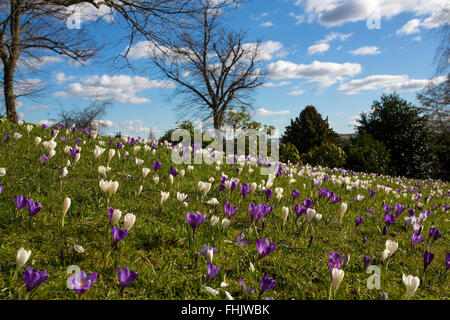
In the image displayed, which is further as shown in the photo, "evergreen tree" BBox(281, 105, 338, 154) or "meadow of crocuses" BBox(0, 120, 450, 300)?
"evergreen tree" BBox(281, 105, 338, 154)

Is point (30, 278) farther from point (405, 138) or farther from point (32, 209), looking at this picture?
point (405, 138)

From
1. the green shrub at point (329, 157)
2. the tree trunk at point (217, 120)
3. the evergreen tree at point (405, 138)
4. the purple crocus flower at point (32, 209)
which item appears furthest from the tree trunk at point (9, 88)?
the evergreen tree at point (405, 138)

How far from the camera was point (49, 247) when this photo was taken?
7.75 feet

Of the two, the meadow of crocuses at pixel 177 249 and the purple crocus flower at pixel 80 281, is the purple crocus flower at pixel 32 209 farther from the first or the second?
the purple crocus flower at pixel 80 281

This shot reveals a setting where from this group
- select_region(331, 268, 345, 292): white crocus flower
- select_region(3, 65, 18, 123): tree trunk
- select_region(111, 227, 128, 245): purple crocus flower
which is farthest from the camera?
select_region(3, 65, 18, 123): tree trunk

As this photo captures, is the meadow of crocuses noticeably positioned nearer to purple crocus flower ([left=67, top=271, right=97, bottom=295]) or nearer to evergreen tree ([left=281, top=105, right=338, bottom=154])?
purple crocus flower ([left=67, top=271, right=97, bottom=295])

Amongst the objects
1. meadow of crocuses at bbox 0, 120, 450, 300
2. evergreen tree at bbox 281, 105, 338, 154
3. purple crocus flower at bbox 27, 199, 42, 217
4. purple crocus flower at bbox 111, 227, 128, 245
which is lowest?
meadow of crocuses at bbox 0, 120, 450, 300

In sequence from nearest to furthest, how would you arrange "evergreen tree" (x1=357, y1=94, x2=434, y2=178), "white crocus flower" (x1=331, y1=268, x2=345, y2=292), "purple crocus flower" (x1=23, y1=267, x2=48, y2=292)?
"purple crocus flower" (x1=23, y1=267, x2=48, y2=292) → "white crocus flower" (x1=331, y1=268, x2=345, y2=292) → "evergreen tree" (x1=357, y1=94, x2=434, y2=178)

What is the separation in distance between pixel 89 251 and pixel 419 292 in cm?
276

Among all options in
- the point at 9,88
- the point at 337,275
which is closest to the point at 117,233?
the point at 337,275

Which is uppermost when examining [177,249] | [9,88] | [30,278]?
[9,88]

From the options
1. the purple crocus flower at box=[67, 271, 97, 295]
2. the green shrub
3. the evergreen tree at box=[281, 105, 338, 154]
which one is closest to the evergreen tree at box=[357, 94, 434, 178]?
the evergreen tree at box=[281, 105, 338, 154]

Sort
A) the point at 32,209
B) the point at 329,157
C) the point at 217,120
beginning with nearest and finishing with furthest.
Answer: the point at 32,209, the point at 329,157, the point at 217,120
